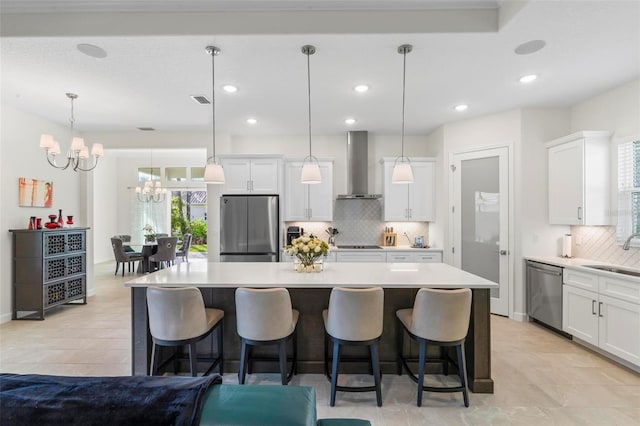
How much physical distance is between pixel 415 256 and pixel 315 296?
2.67 m

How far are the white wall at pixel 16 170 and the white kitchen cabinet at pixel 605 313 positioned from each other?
707cm

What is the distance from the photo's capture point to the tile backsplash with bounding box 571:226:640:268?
3348 millimetres

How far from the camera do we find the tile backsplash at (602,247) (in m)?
3.35

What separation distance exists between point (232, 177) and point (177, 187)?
5242mm

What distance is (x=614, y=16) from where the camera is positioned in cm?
225

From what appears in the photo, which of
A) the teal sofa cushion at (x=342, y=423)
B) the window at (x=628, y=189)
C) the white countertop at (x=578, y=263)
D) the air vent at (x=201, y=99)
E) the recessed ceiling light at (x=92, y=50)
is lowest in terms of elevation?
the teal sofa cushion at (x=342, y=423)

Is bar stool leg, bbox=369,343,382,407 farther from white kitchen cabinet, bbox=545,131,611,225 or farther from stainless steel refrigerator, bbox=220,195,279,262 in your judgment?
white kitchen cabinet, bbox=545,131,611,225

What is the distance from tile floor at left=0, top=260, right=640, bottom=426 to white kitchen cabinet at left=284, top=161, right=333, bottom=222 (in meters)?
2.87

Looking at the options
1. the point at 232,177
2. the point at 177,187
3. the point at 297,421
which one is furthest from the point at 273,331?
the point at 177,187

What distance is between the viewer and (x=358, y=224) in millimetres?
5598

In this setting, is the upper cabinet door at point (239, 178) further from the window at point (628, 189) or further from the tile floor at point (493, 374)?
the window at point (628, 189)

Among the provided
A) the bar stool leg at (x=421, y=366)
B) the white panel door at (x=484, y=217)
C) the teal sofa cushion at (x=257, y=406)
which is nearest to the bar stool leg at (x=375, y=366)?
the bar stool leg at (x=421, y=366)

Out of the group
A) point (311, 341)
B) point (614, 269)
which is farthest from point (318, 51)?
point (614, 269)

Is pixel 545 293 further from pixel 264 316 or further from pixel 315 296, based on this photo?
pixel 264 316
